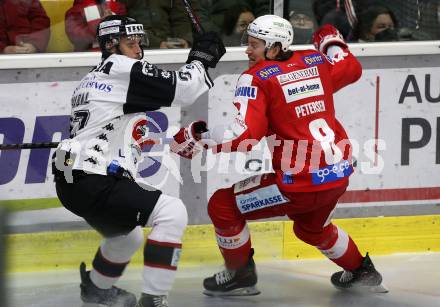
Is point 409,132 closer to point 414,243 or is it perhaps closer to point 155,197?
point 414,243

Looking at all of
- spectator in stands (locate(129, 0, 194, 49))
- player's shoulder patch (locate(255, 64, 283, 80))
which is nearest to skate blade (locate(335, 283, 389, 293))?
player's shoulder patch (locate(255, 64, 283, 80))

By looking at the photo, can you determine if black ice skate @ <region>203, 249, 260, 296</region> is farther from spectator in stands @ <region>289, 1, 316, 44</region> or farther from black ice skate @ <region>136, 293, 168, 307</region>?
spectator in stands @ <region>289, 1, 316, 44</region>

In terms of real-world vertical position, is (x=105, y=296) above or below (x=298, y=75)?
below

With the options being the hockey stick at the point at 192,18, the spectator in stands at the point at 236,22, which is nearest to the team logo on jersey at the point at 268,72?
the hockey stick at the point at 192,18

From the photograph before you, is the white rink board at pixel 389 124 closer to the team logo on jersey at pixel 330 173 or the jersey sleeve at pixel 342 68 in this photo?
the jersey sleeve at pixel 342 68

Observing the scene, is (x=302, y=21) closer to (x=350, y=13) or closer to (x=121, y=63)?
(x=350, y=13)

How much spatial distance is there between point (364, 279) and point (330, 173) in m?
0.71

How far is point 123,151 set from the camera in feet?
14.2

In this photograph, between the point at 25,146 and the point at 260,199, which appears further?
the point at 25,146

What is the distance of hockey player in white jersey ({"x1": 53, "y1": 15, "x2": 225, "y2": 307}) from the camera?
4.18 meters

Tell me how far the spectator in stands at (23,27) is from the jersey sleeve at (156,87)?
4.17ft

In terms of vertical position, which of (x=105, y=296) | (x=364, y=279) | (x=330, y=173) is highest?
(x=330, y=173)

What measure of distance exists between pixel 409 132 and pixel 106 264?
2186 mm

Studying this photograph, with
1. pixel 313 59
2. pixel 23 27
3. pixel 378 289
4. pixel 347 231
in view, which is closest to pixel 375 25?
pixel 347 231
